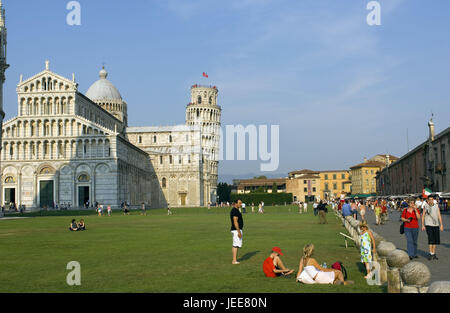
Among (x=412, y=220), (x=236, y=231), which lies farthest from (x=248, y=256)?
(x=412, y=220)

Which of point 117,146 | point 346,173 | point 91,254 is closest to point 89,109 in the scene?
point 117,146

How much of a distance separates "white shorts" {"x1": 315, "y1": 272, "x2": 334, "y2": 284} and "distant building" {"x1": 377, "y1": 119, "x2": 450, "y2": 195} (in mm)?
46309

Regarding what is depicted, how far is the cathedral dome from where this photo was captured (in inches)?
4304

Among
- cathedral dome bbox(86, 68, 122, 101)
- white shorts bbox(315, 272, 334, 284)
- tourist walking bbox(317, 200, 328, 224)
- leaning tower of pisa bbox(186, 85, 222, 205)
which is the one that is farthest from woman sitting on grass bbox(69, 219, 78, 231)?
cathedral dome bbox(86, 68, 122, 101)

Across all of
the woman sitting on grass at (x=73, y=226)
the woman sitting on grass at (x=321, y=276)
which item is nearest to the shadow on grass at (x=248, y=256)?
the woman sitting on grass at (x=321, y=276)

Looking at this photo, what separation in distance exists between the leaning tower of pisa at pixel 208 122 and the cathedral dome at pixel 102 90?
17.3m

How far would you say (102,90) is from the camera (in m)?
110

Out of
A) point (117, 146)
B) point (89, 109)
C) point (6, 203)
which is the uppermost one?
point (89, 109)

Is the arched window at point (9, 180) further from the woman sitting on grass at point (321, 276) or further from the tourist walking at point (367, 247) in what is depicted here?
the woman sitting on grass at point (321, 276)

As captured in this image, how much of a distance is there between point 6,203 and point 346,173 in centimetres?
11757

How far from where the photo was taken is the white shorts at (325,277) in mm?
11078

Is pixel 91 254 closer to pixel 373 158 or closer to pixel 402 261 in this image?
pixel 402 261
